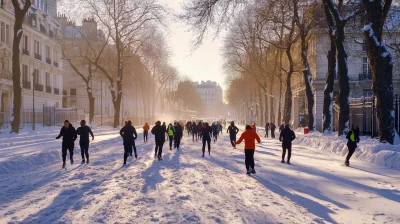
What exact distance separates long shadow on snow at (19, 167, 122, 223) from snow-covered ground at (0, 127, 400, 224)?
2cm

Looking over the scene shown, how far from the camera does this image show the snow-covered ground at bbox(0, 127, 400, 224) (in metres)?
6.90

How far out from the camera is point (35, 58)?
44.7m

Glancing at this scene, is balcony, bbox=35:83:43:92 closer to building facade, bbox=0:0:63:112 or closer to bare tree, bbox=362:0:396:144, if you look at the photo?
building facade, bbox=0:0:63:112

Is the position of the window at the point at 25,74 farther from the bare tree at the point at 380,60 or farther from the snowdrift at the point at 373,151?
the bare tree at the point at 380,60

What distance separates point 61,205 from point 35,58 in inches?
1601

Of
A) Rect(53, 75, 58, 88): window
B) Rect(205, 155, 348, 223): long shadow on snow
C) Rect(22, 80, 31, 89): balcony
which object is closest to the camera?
Rect(205, 155, 348, 223): long shadow on snow

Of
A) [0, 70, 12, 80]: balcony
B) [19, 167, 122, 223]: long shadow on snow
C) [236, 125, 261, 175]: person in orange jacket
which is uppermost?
[0, 70, 12, 80]: balcony

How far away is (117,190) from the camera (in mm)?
9477

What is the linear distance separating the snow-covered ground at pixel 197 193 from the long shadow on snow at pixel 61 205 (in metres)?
0.02

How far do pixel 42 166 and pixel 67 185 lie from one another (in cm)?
528

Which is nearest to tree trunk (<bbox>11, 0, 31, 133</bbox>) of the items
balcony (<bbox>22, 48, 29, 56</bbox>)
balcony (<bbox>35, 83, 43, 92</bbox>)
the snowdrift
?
the snowdrift

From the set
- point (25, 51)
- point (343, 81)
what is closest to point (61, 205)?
point (343, 81)

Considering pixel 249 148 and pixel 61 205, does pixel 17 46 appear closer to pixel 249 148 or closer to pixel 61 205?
pixel 249 148

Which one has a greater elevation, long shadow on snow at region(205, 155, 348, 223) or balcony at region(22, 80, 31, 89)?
balcony at region(22, 80, 31, 89)
